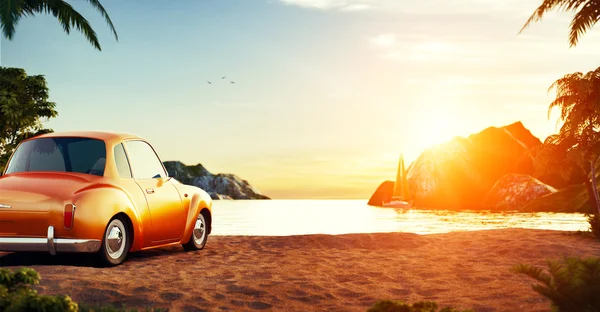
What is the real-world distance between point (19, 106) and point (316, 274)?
21371 mm

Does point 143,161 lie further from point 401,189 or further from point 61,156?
point 401,189

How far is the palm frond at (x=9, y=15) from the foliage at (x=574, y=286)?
14.6 meters

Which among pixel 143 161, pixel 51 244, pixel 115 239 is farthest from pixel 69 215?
pixel 143 161

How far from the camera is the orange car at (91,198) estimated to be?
9312 millimetres

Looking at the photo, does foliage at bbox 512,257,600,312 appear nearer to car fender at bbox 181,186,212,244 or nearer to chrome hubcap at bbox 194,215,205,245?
car fender at bbox 181,186,212,244

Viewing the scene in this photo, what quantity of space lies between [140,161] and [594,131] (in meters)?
14.1

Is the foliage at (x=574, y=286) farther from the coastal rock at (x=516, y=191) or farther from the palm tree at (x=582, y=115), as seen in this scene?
the coastal rock at (x=516, y=191)

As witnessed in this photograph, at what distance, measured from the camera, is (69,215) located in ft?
30.4

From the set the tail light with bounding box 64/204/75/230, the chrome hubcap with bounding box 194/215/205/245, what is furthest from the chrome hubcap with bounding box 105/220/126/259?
the chrome hubcap with bounding box 194/215/205/245

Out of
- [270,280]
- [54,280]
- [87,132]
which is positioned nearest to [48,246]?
[54,280]

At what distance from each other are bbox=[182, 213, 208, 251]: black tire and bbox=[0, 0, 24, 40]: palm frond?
Answer: 735 cm

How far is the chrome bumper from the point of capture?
30.4 ft

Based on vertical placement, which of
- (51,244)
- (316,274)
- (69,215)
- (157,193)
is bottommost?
(316,274)

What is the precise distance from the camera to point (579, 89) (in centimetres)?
1778
